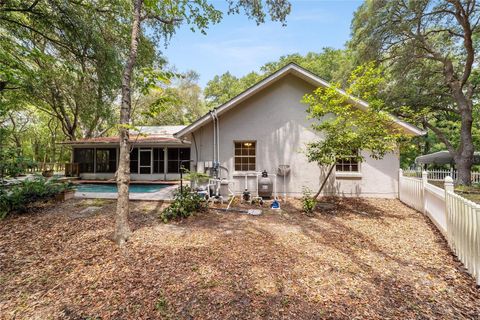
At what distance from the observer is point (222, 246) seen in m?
4.09

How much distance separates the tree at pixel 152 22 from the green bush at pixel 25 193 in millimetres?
4388

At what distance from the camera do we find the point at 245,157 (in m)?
9.09

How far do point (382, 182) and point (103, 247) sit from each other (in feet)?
31.0

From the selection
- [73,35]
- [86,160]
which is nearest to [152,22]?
[73,35]

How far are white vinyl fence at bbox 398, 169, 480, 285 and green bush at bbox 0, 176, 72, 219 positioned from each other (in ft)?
33.6

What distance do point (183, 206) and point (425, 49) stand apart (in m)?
16.7

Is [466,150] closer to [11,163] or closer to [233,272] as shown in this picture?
[233,272]

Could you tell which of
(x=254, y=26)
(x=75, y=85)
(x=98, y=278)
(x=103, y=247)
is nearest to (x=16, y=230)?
(x=103, y=247)

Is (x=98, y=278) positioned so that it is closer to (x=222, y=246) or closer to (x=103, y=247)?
(x=103, y=247)

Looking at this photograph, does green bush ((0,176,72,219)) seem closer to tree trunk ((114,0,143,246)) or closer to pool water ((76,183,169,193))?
pool water ((76,183,169,193))

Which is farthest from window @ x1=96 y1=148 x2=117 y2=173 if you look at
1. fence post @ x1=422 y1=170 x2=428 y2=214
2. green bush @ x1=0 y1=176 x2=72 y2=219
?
fence post @ x1=422 y1=170 x2=428 y2=214

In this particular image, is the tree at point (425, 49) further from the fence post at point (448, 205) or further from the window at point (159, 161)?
the window at point (159, 161)

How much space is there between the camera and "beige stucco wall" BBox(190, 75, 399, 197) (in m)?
8.62

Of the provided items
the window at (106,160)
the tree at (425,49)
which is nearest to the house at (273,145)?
the tree at (425,49)
